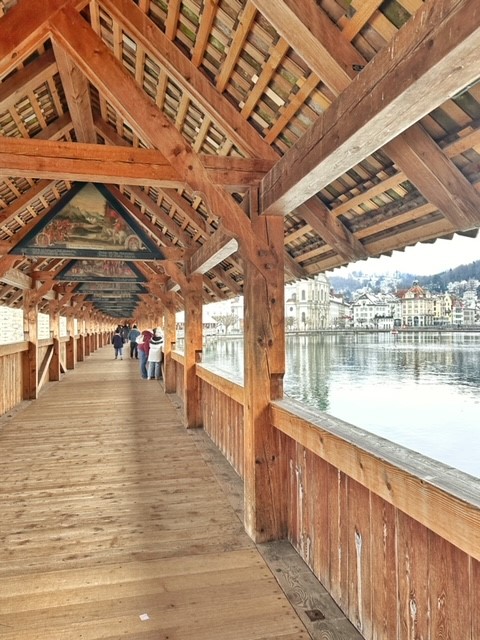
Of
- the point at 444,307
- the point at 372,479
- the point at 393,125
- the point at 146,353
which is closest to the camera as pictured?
the point at 393,125

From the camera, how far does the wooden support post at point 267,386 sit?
3.31 metres

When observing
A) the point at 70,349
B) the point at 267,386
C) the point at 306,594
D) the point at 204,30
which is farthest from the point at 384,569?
the point at 70,349

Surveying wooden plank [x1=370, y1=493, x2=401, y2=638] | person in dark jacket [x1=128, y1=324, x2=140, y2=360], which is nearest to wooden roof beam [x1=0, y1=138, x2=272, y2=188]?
wooden plank [x1=370, y1=493, x2=401, y2=638]

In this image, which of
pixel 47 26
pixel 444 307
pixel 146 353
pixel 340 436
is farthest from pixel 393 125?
pixel 444 307

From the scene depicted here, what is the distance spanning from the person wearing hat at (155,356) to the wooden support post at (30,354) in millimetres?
3333

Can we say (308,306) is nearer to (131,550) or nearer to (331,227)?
(331,227)

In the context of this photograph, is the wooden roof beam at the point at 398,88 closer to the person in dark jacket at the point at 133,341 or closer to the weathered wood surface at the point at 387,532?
the weathered wood surface at the point at 387,532

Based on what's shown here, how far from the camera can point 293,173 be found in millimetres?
2699

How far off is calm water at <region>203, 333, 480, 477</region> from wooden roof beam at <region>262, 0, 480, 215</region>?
15.6 ft

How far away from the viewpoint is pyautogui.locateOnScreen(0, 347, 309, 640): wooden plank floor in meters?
2.39

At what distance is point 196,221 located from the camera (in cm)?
591

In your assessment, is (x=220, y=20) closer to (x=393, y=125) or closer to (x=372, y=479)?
(x=393, y=125)

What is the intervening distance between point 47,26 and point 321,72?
6.65ft

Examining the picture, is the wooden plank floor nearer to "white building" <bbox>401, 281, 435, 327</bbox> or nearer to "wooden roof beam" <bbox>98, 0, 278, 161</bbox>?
"wooden roof beam" <bbox>98, 0, 278, 161</bbox>
